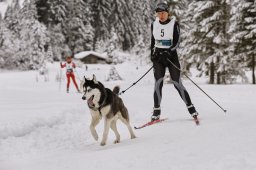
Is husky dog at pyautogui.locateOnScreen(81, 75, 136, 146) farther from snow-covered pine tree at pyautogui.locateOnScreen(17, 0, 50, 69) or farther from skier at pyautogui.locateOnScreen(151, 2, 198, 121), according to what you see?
snow-covered pine tree at pyautogui.locateOnScreen(17, 0, 50, 69)

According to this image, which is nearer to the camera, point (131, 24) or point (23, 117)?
point (23, 117)

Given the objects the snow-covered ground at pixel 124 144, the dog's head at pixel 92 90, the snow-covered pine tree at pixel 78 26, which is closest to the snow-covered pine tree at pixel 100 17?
the snow-covered pine tree at pixel 78 26

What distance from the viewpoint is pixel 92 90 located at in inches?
257

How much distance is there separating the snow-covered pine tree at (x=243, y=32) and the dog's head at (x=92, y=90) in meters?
20.2

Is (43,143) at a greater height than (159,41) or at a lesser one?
lesser

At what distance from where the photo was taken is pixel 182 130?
7203 mm

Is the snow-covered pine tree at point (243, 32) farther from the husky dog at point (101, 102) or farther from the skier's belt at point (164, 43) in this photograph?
the husky dog at point (101, 102)

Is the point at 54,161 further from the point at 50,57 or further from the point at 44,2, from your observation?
the point at 44,2

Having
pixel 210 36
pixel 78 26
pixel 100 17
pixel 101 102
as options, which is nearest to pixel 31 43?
pixel 78 26

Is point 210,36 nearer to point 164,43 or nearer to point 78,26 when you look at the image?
point 164,43

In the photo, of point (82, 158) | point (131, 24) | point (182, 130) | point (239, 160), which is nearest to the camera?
point (239, 160)

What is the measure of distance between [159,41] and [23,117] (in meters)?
3.87

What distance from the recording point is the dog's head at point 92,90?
21.3 feet

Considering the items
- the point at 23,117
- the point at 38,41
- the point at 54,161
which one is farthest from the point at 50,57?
the point at 54,161
